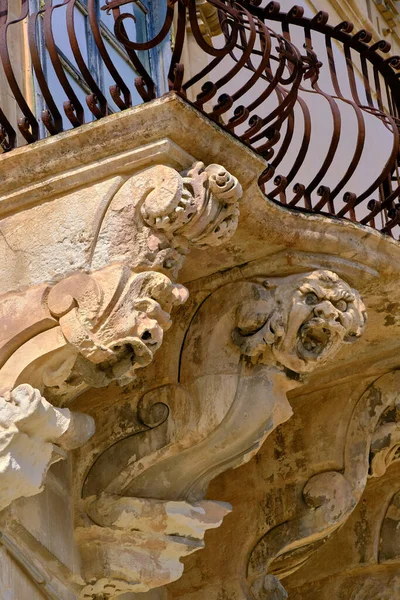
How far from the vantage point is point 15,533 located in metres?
5.74

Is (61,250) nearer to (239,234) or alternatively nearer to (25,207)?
(25,207)

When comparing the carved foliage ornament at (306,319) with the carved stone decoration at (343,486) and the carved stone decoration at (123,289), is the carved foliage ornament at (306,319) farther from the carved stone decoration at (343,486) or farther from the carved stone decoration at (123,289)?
the carved stone decoration at (343,486)

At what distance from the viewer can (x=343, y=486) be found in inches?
260

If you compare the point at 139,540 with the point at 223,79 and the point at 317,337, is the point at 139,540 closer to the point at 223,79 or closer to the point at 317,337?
the point at 317,337

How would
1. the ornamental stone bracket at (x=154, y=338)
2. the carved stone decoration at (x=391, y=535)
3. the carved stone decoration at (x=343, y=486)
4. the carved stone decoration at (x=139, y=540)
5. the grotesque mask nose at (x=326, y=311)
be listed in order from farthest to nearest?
the carved stone decoration at (x=391, y=535)
the carved stone decoration at (x=343, y=486)
the carved stone decoration at (x=139, y=540)
the grotesque mask nose at (x=326, y=311)
the ornamental stone bracket at (x=154, y=338)

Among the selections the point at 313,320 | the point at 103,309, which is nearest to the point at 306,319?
the point at 313,320

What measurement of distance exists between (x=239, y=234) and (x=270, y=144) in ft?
1.02

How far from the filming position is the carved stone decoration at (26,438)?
16.9 feet

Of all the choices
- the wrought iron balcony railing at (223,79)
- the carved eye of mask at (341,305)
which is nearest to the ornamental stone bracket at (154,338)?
the carved eye of mask at (341,305)

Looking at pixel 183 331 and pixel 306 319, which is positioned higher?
pixel 306 319

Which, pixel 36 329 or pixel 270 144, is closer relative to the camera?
pixel 36 329

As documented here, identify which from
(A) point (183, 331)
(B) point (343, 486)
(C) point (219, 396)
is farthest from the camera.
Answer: (B) point (343, 486)

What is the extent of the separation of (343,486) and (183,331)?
0.96m

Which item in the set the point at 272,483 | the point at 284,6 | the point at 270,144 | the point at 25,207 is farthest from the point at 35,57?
the point at 284,6
